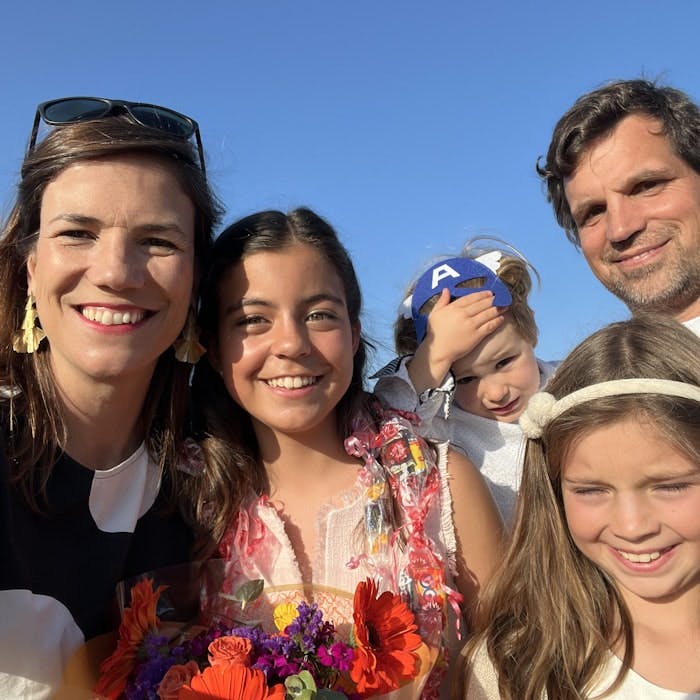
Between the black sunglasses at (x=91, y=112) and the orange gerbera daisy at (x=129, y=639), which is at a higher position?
the black sunglasses at (x=91, y=112)

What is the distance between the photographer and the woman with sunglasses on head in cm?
223

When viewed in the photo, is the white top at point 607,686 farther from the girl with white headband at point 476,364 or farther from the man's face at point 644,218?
the man's face at point 644,218

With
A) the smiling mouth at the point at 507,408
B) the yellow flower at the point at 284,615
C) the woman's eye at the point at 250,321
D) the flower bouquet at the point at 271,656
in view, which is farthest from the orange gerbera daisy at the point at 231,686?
the smiling mouth at the point at 507,408

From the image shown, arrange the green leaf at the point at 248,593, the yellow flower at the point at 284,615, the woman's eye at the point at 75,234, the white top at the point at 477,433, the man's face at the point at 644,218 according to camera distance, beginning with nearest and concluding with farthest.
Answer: the yellow flower at the point at 284,615 < the green leaf at the point at 248,593 < the woman's eye at the point at 75,234 < the white top at the point at 477,433 < the man's face at the point at 644,218

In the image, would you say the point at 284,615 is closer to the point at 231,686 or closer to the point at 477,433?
the point at 231,686

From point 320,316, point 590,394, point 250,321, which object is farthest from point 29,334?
point 590,394

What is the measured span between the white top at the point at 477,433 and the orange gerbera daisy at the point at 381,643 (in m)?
1.29

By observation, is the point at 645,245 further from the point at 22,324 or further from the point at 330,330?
the point at 22,324

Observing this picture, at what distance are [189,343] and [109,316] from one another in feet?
1.35

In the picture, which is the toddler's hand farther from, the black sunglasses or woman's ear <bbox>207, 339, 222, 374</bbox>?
the black sunglasses

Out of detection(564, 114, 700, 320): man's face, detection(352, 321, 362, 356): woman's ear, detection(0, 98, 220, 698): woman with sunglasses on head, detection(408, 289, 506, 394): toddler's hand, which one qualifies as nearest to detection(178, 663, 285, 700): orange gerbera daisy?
detection(0, 98, 220, 698): woman with sunglasses on head

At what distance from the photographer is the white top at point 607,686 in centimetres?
210

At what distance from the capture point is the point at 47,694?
2111 mm

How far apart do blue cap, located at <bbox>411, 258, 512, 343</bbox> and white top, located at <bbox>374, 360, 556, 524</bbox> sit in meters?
0.37
